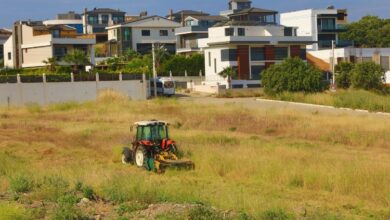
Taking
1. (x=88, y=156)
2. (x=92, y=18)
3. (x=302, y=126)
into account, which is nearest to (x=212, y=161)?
(x=88, y=156)

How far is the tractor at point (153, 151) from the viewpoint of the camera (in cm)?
2055

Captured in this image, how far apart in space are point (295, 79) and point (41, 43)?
34823 millimetres

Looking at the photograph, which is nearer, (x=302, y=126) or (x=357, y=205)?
(x=357, y=205)

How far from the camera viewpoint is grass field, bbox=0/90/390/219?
13.6 m

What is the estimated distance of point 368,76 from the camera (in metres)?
61.7

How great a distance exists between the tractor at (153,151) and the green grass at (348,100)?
85.5 feet

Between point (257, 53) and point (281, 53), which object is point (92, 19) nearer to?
point (257, 53)

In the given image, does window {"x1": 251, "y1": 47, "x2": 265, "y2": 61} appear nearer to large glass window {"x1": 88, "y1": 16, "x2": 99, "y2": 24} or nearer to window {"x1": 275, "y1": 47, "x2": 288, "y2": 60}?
window {"x1": 275, "y1": 47, "x2": 288, "y2": 60}

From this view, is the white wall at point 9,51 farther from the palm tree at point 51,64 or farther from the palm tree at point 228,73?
the palm tree at point 228,73

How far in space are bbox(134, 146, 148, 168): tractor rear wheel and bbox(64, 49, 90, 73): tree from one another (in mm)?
52338

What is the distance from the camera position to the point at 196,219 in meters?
11.1

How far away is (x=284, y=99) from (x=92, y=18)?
319 ft

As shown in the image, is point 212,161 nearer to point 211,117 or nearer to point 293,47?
point 211,117

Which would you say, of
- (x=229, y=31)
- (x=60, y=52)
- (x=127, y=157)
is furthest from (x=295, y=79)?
(x=127, y=157)
